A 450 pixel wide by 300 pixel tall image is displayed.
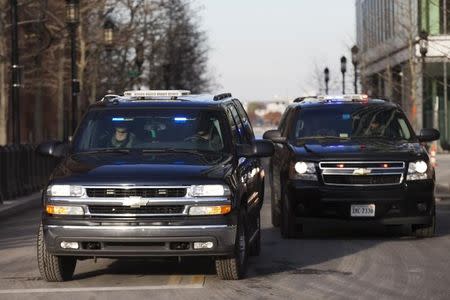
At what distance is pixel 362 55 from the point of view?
181 feet

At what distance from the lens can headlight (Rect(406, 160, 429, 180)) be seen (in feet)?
40.5

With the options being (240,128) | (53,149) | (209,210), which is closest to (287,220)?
(240,128)

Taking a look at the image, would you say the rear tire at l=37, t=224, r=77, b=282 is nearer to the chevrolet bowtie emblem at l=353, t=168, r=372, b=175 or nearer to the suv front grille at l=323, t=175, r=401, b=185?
the suv front grille at l=323, t=175, r=401, b=185

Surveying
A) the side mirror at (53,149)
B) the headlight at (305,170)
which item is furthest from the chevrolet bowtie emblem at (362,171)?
the side mirror at (53,149)

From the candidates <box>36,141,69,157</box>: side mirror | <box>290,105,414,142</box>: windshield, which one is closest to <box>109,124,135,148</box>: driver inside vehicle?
A: <box>36,141,69,157</box>: side mirror

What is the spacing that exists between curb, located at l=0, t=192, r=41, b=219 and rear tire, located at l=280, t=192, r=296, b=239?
6.64m

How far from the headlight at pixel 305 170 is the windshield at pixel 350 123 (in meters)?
1.07

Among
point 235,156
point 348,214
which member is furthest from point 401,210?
point 235,156

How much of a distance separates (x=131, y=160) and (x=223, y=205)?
1.08m

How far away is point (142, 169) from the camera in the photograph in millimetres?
8742

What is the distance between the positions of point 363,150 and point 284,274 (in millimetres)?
3207

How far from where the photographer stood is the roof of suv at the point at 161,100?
1009 centimetres

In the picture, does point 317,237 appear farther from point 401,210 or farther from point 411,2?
point 411,2

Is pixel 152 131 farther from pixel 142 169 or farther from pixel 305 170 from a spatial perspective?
pixel 305 170
